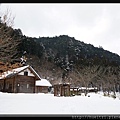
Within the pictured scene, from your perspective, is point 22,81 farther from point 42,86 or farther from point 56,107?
point 56,107

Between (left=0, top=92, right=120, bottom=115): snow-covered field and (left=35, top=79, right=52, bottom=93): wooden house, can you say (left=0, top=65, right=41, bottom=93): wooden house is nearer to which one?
(left=35, top=79, right=52, bottom=93): wooden house

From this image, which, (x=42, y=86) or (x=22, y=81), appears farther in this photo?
(x=42, y=86)

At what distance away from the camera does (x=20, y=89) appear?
98.5 ft

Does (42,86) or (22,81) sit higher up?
(22,81)

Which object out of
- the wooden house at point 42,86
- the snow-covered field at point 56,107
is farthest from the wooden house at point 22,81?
the snow-covered field at point 56,107

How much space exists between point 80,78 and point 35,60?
11.8 metres

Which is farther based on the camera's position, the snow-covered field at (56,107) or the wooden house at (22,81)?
the wooden house at (22,81)

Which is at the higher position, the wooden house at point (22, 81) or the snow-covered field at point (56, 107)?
the wooden house at point (22, 81)

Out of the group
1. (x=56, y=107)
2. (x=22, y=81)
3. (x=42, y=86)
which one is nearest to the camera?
(x=56, y=107)

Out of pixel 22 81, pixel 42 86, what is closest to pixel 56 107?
pixel 22 81

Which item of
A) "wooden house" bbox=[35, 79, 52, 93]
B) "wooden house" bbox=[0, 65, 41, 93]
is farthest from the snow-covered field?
"wooden house" bbox=[35, 79, 52, 93]

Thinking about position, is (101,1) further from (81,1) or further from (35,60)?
(35,60)

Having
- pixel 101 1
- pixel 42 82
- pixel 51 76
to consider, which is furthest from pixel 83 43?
pixel 101 1

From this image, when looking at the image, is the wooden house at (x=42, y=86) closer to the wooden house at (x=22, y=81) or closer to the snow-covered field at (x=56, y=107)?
the wooden house at (x=22, y=81)
